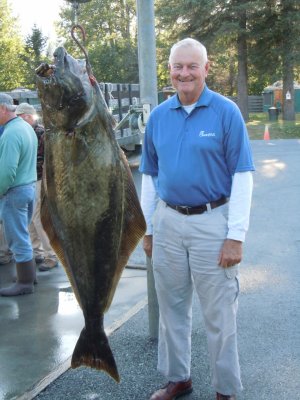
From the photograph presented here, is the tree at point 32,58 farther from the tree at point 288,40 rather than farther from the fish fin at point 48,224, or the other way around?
the tree at point 288,40

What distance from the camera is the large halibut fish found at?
2.46 meters

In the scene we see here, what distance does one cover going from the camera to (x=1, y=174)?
18.4 ft

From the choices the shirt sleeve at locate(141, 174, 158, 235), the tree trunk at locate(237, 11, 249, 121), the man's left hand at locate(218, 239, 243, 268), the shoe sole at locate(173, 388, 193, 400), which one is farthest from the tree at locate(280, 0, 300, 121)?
the man's left hand at locate(218, 239, 243, 268)

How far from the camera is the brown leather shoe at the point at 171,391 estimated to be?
384cm

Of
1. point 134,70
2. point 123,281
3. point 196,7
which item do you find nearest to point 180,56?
point 123,281

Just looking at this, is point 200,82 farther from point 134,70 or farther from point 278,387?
point 134,70

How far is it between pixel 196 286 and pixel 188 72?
1.30m

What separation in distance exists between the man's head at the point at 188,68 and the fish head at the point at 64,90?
3.07 feet

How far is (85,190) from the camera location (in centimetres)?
266

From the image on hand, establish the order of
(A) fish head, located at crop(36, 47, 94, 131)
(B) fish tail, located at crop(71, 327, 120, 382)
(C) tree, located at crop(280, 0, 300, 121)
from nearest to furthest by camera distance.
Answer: (A) fish head, located at crop(36, 47, 94, 131)
(B) fish tail, located at crop(71, 327, 120, 382)
(C) tree, located at crop(280, 0, 300, 121)

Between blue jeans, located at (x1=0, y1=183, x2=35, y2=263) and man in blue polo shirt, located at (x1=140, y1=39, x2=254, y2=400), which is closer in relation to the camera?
man in blue polo shirt, located at (x1=140, y1=39, x2=254, y2=400)

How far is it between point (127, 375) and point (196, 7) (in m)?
30.2

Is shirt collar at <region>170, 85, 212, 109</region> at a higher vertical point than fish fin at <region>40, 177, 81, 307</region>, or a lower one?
higher

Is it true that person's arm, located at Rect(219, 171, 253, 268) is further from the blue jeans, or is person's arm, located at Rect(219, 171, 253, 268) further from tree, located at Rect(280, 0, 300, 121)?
tree, located at Rect(280, 0, 300, 121)
